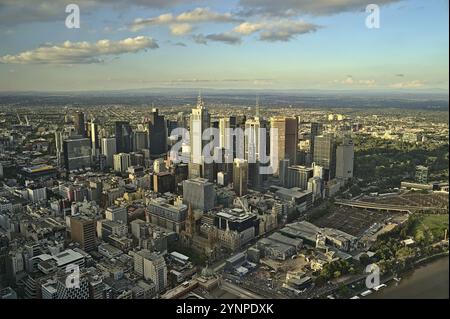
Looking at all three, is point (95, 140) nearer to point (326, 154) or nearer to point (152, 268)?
point (326, 154)

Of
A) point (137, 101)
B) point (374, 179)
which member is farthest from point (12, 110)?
point (374, 179)

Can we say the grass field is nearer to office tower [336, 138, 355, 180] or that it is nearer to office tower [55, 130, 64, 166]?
office tower [336, 138, 355, 180]

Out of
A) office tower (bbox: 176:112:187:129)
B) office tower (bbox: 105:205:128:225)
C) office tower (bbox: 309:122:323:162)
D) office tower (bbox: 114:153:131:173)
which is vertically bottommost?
office tower (bbox: 105:205:128:225)

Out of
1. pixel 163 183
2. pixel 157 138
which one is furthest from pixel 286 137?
pixel 157 138

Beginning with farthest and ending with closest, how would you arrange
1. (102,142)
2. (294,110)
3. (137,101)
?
(102,142), (294,110), (137,101)

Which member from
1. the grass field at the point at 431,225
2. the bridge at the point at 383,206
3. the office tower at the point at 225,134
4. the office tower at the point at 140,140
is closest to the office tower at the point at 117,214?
the office tower at the point at 225,134

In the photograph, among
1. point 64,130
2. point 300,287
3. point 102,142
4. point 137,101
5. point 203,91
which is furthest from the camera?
point 102,142

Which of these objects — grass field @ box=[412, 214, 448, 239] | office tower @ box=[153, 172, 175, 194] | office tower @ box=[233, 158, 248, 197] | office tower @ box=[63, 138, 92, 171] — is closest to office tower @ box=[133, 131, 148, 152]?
office tower @ box=[63, 138, 92, 171]

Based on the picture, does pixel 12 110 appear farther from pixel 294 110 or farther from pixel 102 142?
pixel 294 110
